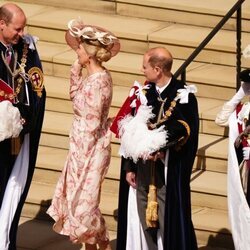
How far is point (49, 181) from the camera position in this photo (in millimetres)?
15156

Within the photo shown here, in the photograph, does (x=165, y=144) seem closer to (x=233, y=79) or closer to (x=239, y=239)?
(x=239, y=239)

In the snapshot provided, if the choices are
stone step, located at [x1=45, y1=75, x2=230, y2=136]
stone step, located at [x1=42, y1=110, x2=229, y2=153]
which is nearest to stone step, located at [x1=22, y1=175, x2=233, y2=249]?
stone step, located at [x1=42, y1=110, x2=229, y2=153]

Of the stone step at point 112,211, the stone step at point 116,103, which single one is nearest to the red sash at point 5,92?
the stone step at point 112,211

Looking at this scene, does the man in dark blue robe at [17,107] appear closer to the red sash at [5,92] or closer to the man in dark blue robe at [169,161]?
the red sash at [5,92]

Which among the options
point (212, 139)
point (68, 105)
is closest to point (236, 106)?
point (212, 139)

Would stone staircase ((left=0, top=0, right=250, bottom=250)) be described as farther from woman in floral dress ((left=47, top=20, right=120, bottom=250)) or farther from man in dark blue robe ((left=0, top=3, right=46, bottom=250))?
man in dark blue robe ((left=0, top=3, right=46, bottom=250))

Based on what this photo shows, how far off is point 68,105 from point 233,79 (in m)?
1.68

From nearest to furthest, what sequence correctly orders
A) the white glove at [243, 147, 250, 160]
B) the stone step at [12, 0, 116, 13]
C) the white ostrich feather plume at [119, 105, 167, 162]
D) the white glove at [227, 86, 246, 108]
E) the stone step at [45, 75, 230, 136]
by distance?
the white ostrich feather plume at [119, 105, 167, 162] → the white glove at [243, 147, 250, 160] → the white glove at [227, 86, 246, 108] → the stone step at [45, 75, 230, 136] → the stone step at [12, 0, 116, 13]

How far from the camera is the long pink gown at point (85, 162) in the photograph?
1328 centimetres

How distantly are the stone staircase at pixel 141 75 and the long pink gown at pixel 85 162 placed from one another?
44.7 inches

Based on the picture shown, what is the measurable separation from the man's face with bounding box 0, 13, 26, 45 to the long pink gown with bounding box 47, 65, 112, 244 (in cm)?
60

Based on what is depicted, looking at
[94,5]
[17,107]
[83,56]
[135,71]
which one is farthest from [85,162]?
[94,5]

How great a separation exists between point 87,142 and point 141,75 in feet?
9.33

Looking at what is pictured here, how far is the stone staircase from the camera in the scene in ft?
47.5
